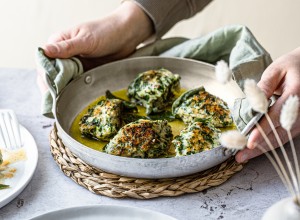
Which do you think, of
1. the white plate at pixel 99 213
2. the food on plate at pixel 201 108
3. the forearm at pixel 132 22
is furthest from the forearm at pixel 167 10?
the white plate at pixel 99 213

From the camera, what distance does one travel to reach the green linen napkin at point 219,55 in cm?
146

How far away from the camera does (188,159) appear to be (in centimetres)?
120

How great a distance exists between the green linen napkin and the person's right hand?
1.7 inches

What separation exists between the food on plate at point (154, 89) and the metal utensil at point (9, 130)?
0.36 meters

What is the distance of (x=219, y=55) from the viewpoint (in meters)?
1.76

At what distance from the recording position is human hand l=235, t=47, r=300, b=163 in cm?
125

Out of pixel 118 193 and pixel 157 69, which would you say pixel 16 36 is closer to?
pixel 157 69

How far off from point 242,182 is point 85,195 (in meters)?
0.37

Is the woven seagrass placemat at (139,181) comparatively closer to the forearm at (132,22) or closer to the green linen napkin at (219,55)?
the green linen napkin at (219,55)

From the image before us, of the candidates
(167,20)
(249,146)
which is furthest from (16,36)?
(249,146)

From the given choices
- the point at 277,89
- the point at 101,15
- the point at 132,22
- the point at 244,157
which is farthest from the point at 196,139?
the point at 101,15

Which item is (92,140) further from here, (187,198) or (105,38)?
(105,38)

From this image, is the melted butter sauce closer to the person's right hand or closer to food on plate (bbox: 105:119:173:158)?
food on plate (bbox: 105:119:173:158)

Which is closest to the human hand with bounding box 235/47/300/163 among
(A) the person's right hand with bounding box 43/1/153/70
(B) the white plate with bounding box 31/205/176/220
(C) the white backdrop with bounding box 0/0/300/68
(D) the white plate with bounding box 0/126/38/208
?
(B) the white plate with bounding box 31/205/176/220
